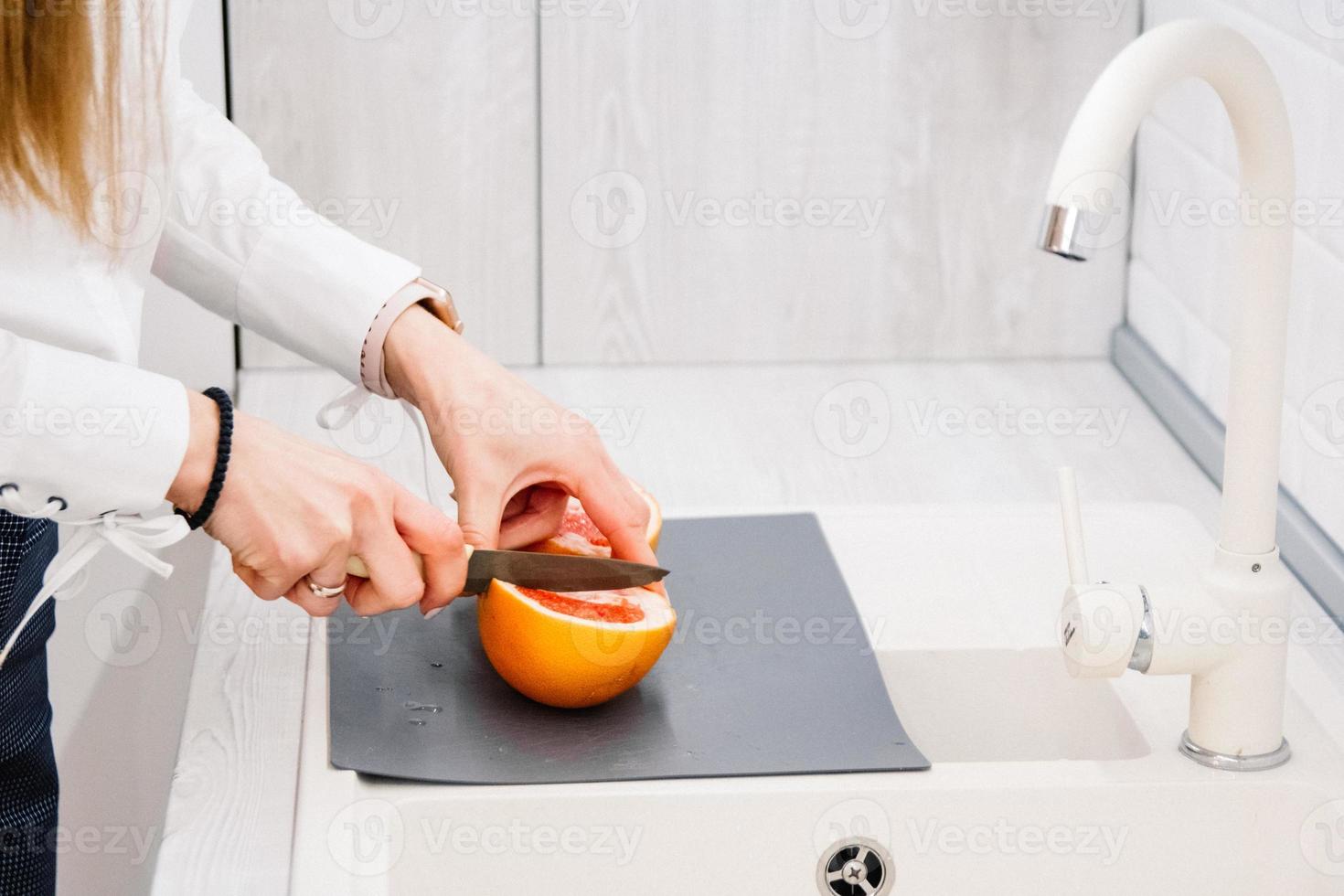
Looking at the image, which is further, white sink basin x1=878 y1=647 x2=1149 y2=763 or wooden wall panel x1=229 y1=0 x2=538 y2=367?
wooden wall panel x1=229 y1=0 x2=538 y2=367

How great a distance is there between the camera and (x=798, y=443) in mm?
1467

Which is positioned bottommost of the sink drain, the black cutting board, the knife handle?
the sink drain

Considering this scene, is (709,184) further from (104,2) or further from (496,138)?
(104,2)

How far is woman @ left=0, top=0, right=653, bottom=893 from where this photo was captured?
80cm

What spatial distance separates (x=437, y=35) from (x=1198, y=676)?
3.18 ft

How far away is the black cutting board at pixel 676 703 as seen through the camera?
0.91 metres

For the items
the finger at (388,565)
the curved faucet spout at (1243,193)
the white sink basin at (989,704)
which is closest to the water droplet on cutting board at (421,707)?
the finger at (388,565)

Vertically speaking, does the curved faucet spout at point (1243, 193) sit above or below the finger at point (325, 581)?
above

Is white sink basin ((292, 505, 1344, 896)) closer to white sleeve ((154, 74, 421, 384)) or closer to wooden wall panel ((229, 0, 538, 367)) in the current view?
white sleeve ((154, 74, 421, 384))

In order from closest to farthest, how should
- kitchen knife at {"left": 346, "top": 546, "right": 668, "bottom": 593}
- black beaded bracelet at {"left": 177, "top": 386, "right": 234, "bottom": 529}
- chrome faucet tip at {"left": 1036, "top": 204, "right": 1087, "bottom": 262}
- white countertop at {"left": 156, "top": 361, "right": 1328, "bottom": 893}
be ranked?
1. chrome faucet tip at {"left": 1036, "top": 204, "right": 1087, "bottom": 262}
2. black beaded bracelet at {"left": 177, "top": 386, "right": 234, "bottom": 529}
3. kitchen knife at {"left": 346, "top": 546, "right": 668, "bottom": 593}
4. white countertop at {"left": 156, "top": 361, "right": 1328, "bottom": 893}

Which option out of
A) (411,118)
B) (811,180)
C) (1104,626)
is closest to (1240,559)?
(1104,626)

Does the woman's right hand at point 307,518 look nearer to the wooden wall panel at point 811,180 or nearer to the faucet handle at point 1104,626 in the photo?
the faucet handle at point 1104,626

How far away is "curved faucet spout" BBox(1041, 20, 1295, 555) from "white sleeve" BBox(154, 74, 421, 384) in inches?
17.8

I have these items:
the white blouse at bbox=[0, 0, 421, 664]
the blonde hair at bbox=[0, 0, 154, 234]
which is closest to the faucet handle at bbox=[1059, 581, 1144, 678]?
the white blouse at bbox=[0, 0, 421, 664]
